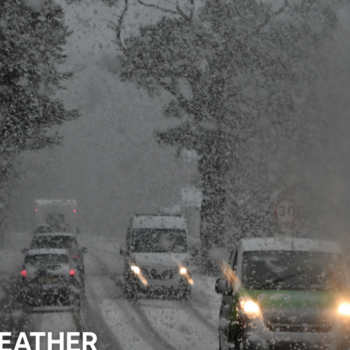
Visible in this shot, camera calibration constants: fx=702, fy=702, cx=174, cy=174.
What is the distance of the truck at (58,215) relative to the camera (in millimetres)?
43062

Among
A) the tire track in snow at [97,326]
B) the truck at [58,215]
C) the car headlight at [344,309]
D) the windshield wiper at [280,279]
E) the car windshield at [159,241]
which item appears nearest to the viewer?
the car headlight at [344,309]

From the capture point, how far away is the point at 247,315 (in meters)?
7.84

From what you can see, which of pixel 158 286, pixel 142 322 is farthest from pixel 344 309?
pixel 158 286

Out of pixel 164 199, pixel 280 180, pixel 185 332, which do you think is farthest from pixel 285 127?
pixel 164 199

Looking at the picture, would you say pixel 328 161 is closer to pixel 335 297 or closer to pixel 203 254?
pixel 203 254

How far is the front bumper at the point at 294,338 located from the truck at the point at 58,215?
35.4 metres

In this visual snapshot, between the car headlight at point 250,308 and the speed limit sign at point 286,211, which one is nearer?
the car headlight at point 250,308

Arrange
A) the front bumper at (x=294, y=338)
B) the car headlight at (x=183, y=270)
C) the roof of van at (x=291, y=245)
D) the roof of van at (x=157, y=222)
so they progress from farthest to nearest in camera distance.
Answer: the roof of van at (x=157, y=222) < the car headlight at (x=183, y=270) < the roof of van at (x=291, y=245) < the front bumper at (x=294, y=338)

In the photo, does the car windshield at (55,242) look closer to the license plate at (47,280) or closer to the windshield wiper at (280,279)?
the license plate at (47,280)

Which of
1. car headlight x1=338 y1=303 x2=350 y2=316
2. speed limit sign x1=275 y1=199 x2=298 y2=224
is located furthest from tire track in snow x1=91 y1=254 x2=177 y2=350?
speed limit sign x1=275 y1=199 x2=298 y2=224

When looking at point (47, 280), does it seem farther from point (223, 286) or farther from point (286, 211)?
point (223, 286)

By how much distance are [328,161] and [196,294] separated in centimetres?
1401

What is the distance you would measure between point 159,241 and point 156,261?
1170 millimetres

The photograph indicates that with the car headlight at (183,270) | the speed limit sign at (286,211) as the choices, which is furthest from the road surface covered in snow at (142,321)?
the speed limit sign at (286,211)
